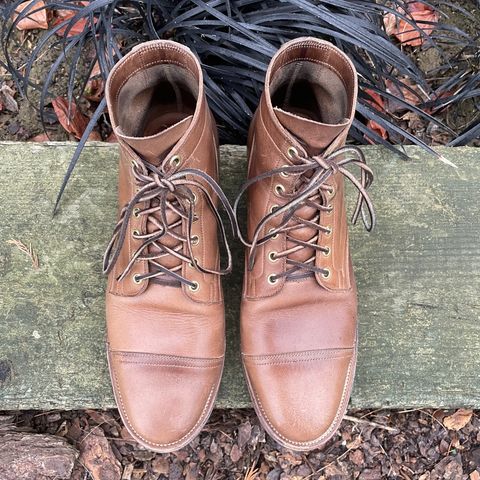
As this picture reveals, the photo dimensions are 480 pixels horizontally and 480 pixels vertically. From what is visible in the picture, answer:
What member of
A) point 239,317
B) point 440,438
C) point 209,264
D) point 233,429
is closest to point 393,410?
point 440,438

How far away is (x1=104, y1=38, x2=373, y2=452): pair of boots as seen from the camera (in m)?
1.36

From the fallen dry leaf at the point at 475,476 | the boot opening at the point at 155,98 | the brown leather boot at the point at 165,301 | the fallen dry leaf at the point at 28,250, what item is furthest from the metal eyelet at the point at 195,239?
the fallen dry leaf at the point at 475,476

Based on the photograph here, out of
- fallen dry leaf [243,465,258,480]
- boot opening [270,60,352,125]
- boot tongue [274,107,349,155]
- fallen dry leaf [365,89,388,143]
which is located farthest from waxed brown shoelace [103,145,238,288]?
fallen dry leaf [365,89,388,143]

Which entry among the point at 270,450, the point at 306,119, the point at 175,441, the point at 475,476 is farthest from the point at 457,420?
the point at 306,119

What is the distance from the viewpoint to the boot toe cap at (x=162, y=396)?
1.37 metres

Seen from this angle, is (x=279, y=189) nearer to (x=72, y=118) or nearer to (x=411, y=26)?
(x=72, y=118)

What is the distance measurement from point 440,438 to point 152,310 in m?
1.07

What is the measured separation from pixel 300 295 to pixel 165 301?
0.35m

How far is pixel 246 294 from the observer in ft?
4.76

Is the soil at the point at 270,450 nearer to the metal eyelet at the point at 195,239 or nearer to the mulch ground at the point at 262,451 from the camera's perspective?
the mulch ground at the point at 262,451

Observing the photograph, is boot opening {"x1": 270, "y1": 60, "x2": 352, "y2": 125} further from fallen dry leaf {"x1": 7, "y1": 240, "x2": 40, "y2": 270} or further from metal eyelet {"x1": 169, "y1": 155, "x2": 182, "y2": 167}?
fallen dry leaf {"x1": 7, "y1": 240, "x2": 40, "y2": 270}

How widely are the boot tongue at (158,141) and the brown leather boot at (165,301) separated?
3.5 inches

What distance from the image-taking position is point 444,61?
214 centimetres

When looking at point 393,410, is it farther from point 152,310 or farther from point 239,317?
point 152,310
